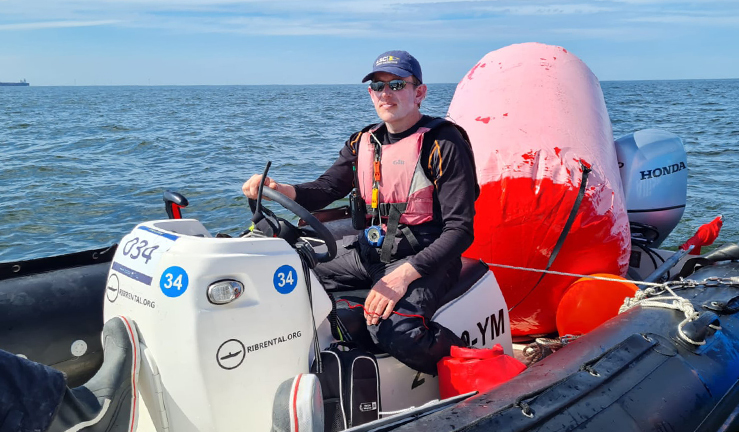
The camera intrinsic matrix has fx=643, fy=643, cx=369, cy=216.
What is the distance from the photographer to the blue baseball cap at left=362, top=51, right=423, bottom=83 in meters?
2.66

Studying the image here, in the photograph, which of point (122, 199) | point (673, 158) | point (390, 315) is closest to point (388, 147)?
point (390, 315)

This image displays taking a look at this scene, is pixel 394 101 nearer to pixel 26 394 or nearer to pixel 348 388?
pixel 348 388

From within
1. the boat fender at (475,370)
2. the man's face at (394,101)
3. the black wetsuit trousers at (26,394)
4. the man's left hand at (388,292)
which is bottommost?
the boat fender at (475,370)

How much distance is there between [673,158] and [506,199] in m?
1.68

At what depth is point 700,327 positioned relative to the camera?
251 cm

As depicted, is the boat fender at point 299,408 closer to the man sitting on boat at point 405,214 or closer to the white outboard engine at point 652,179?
the man sitting on boat at point 405,214

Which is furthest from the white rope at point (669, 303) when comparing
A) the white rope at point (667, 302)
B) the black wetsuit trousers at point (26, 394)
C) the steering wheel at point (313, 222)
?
the black wetsuit trousers at point (26, 394)

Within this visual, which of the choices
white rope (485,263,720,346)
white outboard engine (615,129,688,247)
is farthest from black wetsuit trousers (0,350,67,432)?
white outboard engine (615,129,688,247)

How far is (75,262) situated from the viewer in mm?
2684

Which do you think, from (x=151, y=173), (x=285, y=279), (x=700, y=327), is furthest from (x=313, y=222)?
(x=151, y=173)

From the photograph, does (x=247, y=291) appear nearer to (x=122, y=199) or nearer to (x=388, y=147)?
(x=388, y=147)

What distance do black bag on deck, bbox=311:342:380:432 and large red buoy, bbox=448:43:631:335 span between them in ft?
5.28

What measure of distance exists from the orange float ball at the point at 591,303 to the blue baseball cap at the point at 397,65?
151 cm

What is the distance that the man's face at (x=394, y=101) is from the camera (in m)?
2.70
